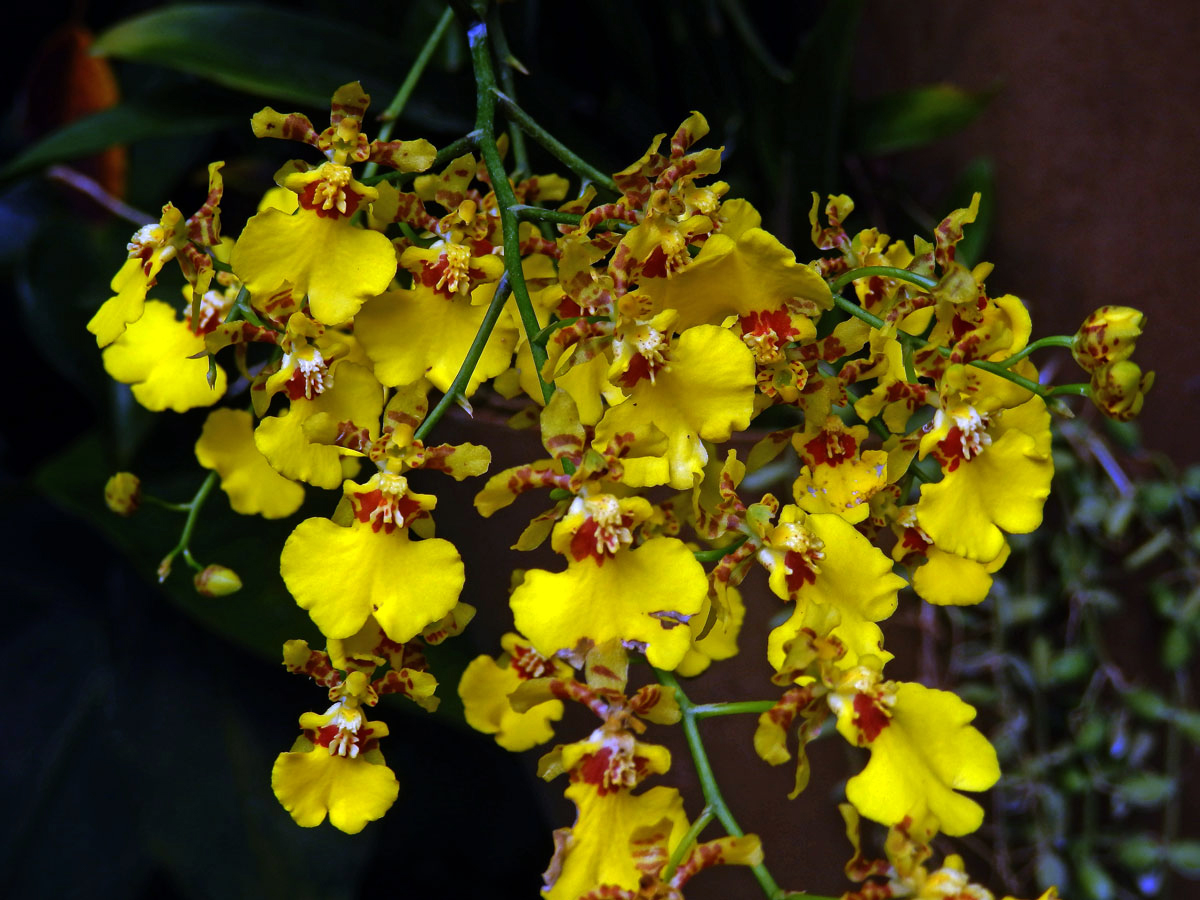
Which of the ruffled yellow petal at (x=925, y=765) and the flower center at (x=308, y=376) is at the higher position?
the flower center at (x=308, y=376)

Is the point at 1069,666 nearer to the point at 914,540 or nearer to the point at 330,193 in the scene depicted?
the point at 914,540

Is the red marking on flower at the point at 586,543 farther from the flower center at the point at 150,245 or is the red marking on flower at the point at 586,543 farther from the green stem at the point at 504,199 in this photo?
the flower center at the point at 150,245

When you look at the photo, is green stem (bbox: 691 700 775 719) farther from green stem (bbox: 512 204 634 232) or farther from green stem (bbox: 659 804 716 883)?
green stem (bbox: 512 204 634 232)

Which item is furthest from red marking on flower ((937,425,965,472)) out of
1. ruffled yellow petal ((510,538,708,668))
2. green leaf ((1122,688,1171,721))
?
green leaf ((1122,688,1171,721))

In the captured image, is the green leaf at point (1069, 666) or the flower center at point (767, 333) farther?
the green leaf at point (1069, 666)

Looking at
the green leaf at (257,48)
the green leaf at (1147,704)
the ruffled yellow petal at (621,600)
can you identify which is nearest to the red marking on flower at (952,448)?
the ruffled yellow petal at (621,600)

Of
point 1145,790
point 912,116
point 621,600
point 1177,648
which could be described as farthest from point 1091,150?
point 621,600

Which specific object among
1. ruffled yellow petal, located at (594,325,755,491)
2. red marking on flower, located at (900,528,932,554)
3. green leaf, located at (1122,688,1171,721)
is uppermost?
ruffled yellow petal, located at (594,325,755,491)
